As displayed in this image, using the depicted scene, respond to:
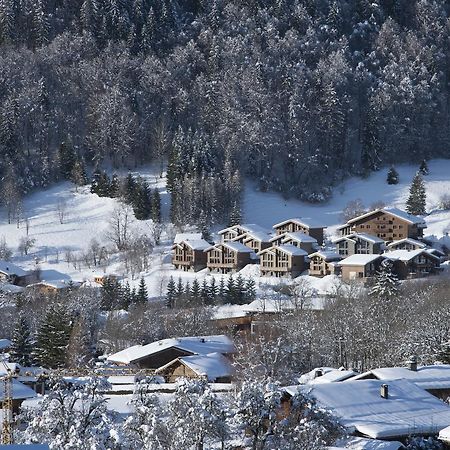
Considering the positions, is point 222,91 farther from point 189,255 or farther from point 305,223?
point 189,255

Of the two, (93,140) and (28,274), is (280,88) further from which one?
(28,274)

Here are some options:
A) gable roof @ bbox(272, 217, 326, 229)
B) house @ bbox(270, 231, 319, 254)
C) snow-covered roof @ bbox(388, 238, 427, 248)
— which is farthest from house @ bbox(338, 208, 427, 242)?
house @ bbox(270, 231, 319, 254)

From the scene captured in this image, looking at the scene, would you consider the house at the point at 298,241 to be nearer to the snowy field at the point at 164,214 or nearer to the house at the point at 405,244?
the snowy field at the point at 164,214

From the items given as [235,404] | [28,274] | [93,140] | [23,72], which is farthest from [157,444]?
[23,72]

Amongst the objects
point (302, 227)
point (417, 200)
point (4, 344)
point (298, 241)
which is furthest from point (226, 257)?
point (4, 344)

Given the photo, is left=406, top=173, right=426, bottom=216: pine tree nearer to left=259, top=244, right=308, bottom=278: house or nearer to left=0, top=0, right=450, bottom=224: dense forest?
left=0, top=0, right=450, bottom=224: dense forest

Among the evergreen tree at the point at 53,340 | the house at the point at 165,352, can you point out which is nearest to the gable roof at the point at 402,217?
the evergreen tree at the point at 53,340
